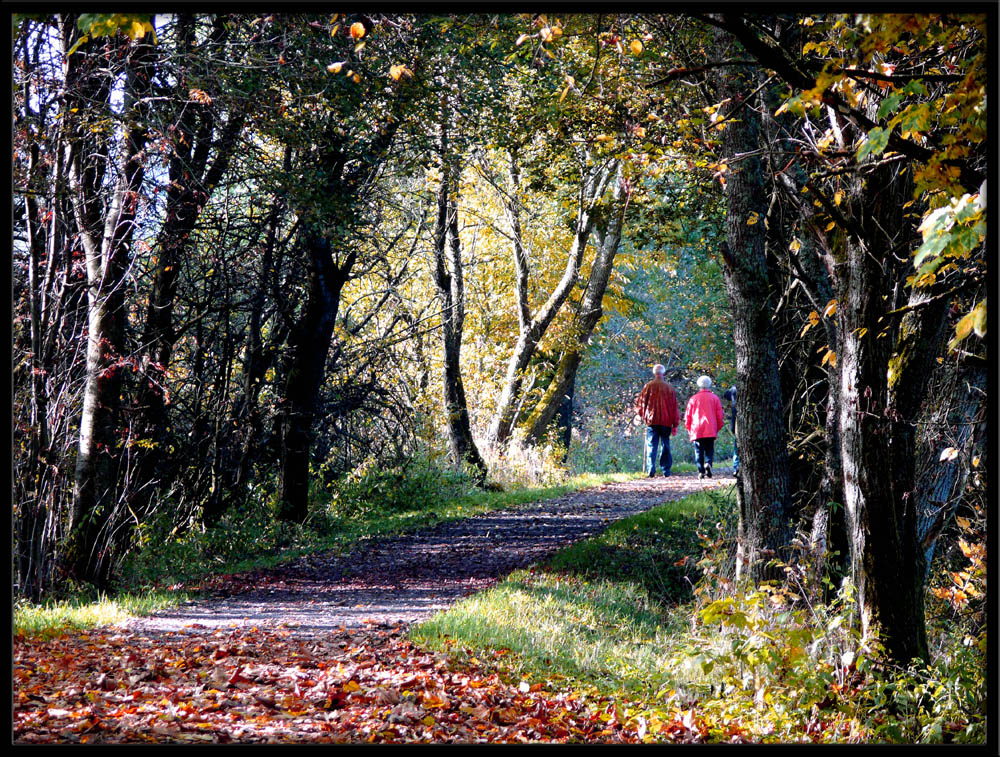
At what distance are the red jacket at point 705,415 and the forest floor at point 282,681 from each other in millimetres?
8570

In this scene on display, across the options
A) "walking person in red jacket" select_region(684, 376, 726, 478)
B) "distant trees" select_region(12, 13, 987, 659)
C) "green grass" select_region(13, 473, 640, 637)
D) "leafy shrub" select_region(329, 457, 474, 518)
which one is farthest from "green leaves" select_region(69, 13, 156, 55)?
"walking person in red jacket" select_region(684, 376, 726, 478)

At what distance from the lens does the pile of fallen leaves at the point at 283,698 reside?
14.3 feet

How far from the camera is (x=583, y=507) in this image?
1427 cm

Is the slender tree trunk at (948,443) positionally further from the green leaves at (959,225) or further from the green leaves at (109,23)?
the green leaves at (109,23)

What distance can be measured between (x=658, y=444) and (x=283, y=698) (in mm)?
14463

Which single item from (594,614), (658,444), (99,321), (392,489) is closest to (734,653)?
(594,614)

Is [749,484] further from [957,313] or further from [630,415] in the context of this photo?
[630,415]

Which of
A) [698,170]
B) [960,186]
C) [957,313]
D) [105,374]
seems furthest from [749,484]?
[105,374]

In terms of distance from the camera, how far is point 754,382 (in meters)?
7.21

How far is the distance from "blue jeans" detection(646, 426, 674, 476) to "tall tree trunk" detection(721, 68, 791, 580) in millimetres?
10566

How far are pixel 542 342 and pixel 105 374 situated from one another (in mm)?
11739

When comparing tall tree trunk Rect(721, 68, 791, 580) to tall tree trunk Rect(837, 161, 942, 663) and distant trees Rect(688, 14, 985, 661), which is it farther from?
tall tree trunk Rect(837, 161, 942, 663)

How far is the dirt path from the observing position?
734 centimetres

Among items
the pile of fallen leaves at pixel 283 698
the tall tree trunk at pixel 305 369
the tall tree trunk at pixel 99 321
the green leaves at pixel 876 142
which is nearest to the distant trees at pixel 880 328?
the green leaves at pixel 876 142
